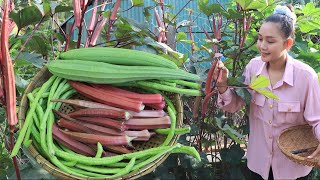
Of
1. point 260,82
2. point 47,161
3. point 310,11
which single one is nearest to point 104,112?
point 47,161

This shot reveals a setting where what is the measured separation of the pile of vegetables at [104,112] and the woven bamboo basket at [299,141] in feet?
3.16

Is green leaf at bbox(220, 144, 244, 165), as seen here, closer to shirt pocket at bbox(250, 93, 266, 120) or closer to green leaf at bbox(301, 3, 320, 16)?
shirt pocket at bbox(250, 93, 266, 120)

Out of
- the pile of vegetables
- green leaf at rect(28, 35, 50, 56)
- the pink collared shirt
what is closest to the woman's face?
the pink collared shirt

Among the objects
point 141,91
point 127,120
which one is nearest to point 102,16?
point 141,91

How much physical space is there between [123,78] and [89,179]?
371mm

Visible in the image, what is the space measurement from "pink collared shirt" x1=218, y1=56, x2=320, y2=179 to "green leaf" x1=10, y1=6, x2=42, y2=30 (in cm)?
106

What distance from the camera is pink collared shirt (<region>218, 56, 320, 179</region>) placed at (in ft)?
7.52

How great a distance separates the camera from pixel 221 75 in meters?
2.02

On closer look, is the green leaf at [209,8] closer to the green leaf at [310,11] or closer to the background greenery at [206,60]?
the background greenery at [206,60]

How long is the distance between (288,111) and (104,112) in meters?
1.28

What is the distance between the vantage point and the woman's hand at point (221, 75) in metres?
1.93

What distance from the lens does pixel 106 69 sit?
4.83ft

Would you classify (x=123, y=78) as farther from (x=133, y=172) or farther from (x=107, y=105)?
(x=133, y=172)

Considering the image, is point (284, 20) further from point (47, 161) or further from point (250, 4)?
point (47, 161)
